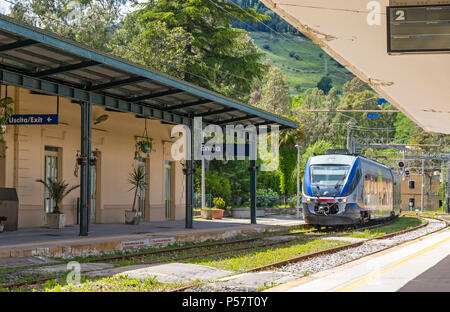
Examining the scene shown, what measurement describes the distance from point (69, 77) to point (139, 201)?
981 centimetres

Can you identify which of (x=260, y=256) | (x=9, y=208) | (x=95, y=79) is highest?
(x=95, y=79)

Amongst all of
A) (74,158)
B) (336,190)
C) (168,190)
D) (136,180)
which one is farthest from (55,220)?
(336,190)

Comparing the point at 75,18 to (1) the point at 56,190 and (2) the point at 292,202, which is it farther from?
(1) the point at 56,190

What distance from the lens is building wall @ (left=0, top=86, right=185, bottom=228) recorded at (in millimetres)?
19156

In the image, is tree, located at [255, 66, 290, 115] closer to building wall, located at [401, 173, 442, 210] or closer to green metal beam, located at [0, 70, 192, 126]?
building wall, located at [401, 173, 442, 210]

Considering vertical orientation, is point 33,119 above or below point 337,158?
above

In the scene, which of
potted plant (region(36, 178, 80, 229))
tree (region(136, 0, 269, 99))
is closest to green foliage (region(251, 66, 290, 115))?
tree (region(136, 0, 269, 99))

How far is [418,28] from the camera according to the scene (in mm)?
9859

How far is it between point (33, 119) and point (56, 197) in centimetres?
348

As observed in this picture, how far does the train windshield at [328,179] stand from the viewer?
23812 mm

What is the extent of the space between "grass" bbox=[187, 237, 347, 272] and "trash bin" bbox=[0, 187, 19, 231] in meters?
6.53

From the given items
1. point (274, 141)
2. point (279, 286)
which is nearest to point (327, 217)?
point (279, 286)

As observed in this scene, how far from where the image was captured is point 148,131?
26297 millimetres

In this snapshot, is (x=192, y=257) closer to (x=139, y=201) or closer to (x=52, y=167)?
(x=52, y=167)
